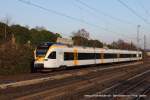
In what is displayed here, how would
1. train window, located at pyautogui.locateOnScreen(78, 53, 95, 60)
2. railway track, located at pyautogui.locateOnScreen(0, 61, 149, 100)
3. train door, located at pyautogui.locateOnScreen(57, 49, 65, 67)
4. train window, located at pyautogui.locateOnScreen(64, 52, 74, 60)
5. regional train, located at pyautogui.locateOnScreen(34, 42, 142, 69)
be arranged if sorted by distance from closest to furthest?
railway track, located at pyautogui.locateOnScreen(0, 61, 149, 100), regional train, located at pyautogui.locateOnScreen(34, 42, 142, 69), train door, located at pyautogui.locateOnScreen(57, 49, 65, 67), train window, located at pyautogui.locateOnScreen(64, 52, 74, 60), train window, located at pyautogui.locateOnScreen(78, 53, 95, 60)

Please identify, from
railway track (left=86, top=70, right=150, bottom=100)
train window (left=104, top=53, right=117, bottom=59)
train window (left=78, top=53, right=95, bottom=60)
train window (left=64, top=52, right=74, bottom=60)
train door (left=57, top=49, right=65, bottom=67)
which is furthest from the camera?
train window (left=104, top=53, right=117, bottom=59)

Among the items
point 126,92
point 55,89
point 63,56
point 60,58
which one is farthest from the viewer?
point 63,56

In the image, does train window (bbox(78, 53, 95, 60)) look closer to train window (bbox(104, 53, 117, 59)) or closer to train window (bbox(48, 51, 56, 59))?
train window (bbox(104, 53, 117, 59))

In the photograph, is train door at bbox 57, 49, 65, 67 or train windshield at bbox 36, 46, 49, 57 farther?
train door at bbox 57, 49, 65, 67

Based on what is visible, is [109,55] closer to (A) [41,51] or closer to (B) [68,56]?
(B) [68,56]

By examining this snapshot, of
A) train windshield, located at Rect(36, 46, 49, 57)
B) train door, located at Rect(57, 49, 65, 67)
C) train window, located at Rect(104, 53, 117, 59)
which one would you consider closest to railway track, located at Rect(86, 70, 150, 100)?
train windshield, located at Rect(36, 46, 49, 57)

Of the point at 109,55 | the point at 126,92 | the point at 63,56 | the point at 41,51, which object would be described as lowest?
the point at 126,92

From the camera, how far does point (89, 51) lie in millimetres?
44062

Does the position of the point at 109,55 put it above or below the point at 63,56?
above

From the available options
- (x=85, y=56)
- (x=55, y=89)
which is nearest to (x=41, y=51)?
(x=85, y=56)

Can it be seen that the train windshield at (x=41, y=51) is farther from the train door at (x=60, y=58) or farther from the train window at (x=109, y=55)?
the train window at (x=109, y=55)

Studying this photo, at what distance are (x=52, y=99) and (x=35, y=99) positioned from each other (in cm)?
77

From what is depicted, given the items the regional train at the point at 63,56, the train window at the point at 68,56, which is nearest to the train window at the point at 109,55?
the regional train at the point at 63,56

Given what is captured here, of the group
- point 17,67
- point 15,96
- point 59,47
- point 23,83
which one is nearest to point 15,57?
point 17,67
